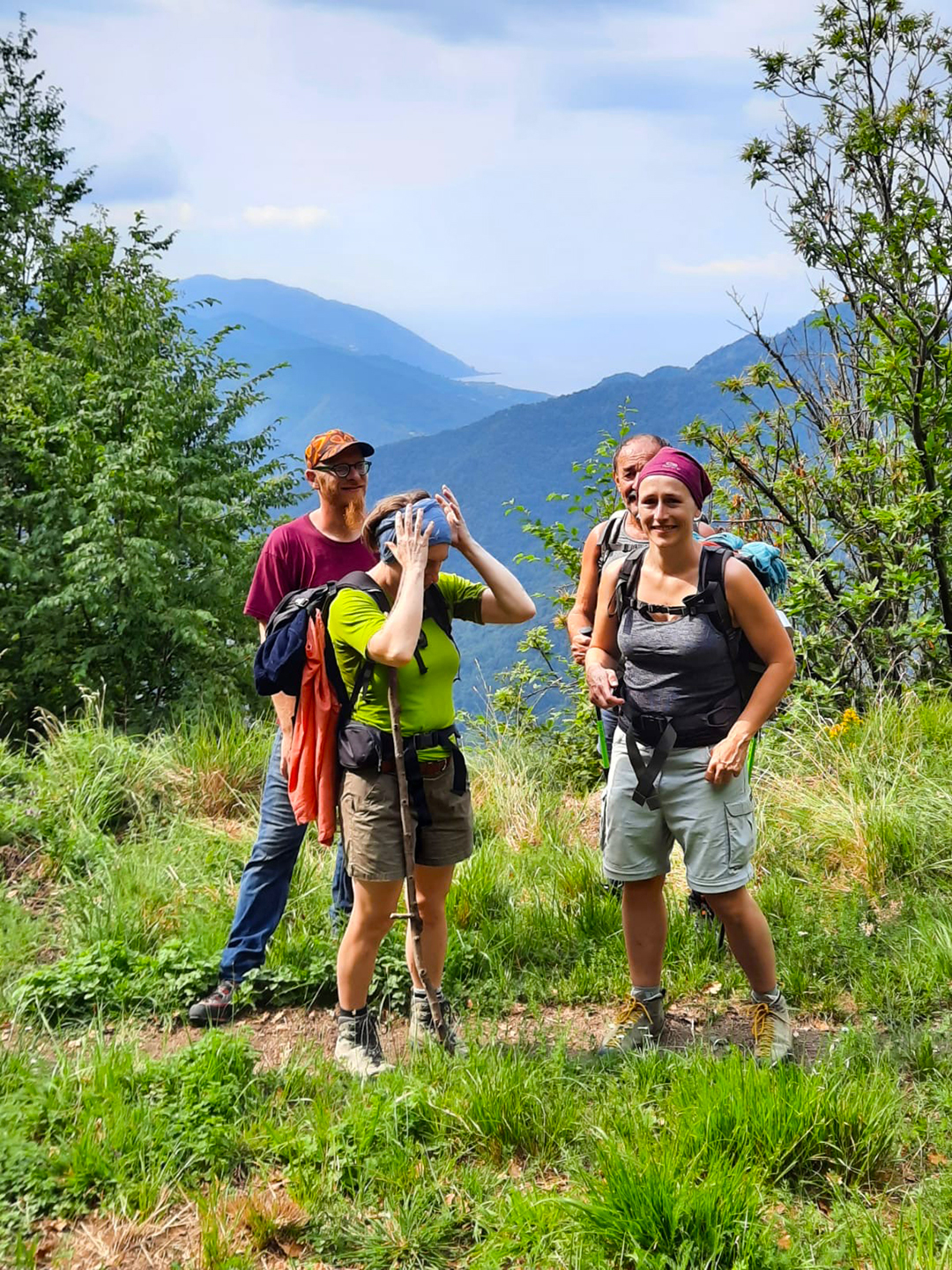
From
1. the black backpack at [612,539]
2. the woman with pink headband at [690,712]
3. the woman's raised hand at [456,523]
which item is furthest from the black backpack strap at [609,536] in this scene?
the woman's raised hand at [456,523]

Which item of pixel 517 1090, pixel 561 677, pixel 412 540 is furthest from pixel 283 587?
pixel 561 677

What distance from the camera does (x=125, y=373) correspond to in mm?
9875

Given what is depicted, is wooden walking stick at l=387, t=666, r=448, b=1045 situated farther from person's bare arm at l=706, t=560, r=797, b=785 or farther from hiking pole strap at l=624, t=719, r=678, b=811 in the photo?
person's bare arm at l=706, t=560, r=797, b=785

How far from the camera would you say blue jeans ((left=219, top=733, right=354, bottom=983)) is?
381 cm

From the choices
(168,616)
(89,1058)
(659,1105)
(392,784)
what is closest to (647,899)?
(659,1105)

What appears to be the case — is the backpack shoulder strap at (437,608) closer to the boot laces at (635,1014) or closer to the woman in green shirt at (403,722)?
the woman in green shirt at (403,722)

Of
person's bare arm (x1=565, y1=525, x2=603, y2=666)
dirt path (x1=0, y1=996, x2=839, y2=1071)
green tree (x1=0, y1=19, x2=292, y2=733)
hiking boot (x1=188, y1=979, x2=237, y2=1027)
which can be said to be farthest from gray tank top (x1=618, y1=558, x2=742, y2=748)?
green tree (x1=0, y1=19, x2=292, y2=733)

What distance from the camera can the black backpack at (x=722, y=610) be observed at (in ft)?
10.2

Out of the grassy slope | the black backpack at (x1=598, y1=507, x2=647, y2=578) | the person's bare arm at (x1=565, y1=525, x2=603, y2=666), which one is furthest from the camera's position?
the person's bare arm at (x1=565, y1=525, x2=603, y2=666)

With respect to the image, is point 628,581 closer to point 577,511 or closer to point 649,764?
point 649,764

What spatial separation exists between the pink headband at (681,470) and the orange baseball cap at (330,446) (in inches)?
42.5

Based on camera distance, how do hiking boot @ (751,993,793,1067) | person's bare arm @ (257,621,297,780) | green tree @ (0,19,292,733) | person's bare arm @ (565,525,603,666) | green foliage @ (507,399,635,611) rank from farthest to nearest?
green tree @ (0,19,292,733)
green foliage @ (507,399,635,611)
person's bare arm @ (565,525,603,666)
person's bare arm @ (257,621,297,780)
hiking boot @ (751,993,793,1067)

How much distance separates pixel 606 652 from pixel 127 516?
667 centimetres

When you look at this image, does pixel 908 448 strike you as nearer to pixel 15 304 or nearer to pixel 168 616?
pixel 168 616
